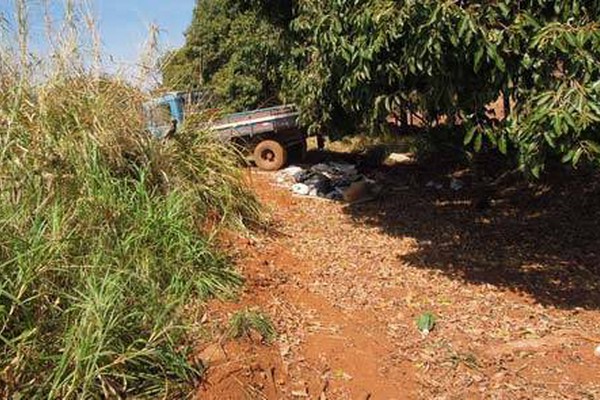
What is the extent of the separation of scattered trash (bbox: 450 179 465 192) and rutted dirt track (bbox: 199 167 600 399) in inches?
47.4

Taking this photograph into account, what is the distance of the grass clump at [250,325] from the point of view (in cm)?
359

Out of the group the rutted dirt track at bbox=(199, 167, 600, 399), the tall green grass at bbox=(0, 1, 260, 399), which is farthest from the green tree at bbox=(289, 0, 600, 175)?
the tall green grass at bbox=(0, 1, 260, 399)

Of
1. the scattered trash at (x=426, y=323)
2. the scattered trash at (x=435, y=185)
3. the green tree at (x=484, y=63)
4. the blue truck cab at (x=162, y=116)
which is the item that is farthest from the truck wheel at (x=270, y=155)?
the scattered trash at (x=426, y=323)

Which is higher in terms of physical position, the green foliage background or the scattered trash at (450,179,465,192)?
the green foliage background

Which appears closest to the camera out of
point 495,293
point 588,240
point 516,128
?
point 516,128

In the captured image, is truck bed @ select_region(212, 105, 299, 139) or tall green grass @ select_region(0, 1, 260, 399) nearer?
tall green grass @ select_region(0, 1, 260, 399)

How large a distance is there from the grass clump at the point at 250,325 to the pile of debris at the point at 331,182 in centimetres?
446

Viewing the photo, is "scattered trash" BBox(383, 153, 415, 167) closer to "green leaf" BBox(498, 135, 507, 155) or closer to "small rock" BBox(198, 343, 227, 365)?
"green leaf" BBox(498, 135, 507, 155)

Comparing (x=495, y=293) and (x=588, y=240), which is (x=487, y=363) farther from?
(x=588, y=240)

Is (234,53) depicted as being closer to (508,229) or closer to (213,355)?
(508,229)

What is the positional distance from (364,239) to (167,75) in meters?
2.56

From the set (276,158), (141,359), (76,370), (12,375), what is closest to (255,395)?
(141,359)

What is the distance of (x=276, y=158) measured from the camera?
10156 millimetres

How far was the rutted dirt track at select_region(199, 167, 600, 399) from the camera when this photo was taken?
11.5 feet
